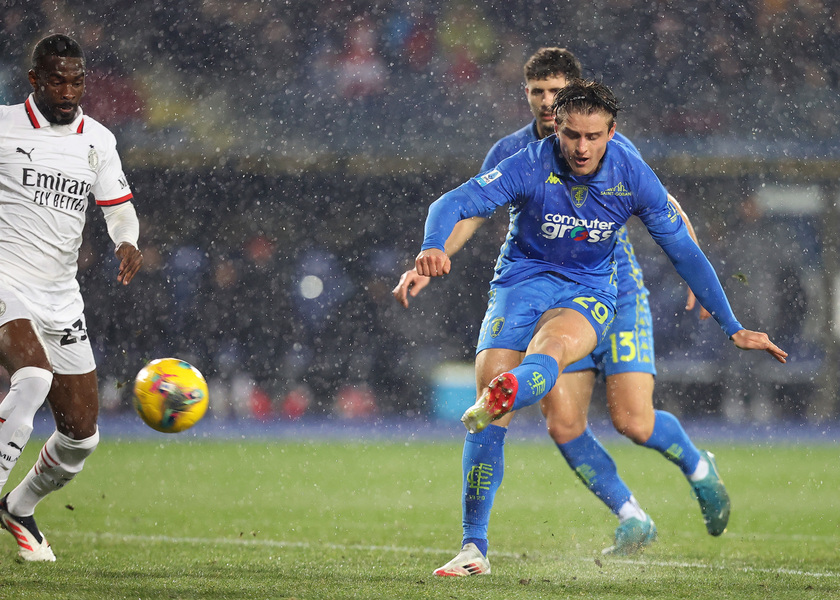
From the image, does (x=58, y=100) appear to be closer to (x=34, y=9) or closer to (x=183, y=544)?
(x=183, y=544)

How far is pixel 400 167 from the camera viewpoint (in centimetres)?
1616

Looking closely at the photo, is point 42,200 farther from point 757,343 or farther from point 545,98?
point 757,343

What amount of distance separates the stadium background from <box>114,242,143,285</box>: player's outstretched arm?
9986 mm

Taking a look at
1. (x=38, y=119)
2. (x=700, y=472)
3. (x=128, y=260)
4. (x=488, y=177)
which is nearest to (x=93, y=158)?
(x=38, y=119)

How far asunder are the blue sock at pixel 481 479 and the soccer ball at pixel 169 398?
47.0 inches

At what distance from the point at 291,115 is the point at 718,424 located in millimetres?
7752

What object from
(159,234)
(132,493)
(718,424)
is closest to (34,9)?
(159,234)

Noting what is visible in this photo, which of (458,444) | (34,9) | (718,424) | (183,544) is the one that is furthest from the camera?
(34,9)

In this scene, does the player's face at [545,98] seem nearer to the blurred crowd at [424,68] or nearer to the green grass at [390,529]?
the green grass at [390,529]

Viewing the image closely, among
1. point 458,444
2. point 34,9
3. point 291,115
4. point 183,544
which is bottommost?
point 458,444

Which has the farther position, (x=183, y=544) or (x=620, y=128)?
(x=620, y=128)

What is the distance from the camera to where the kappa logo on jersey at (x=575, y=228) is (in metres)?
4.41

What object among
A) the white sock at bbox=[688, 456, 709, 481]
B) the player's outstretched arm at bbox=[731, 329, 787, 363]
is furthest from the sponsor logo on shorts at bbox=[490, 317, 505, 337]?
the white sock at bbox=[688, 456, 709, 481]

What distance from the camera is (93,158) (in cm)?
478
